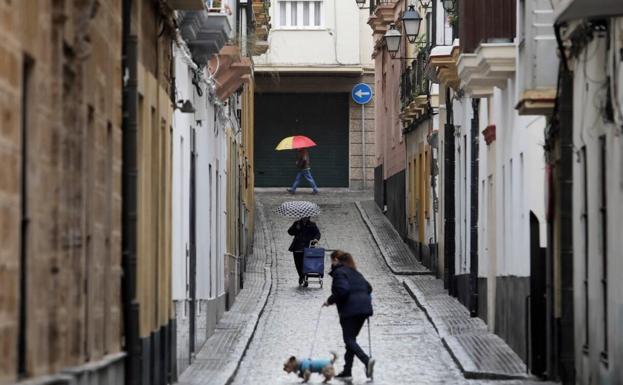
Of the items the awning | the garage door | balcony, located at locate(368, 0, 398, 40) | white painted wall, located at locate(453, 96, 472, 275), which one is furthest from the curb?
the garage door

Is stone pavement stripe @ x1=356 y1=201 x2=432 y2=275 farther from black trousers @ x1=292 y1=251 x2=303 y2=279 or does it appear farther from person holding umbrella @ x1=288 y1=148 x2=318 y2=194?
person holding umbrella @ x1=288 y1=148 x2=318 y2=194

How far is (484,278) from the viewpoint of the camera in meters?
30.5

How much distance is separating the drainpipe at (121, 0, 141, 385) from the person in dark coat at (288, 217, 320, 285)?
21.9m

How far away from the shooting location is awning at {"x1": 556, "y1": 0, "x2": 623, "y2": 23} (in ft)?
53.5

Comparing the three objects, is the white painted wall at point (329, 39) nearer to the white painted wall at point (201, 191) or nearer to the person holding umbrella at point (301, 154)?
the person holding umbrella at point (301, 154)

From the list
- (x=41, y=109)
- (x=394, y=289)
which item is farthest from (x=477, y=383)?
A: (x=394, y=289)

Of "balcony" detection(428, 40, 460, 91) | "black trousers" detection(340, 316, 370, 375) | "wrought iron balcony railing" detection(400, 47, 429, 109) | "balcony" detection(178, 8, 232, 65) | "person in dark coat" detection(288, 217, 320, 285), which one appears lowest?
"black trousers" detection(340, 316, 370, 375)

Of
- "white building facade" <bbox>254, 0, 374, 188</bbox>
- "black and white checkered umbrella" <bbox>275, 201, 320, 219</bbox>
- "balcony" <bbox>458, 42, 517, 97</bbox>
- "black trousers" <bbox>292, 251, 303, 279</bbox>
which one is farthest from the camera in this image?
"white building facade" <bbox>254, 0, 374, 188</bbox>

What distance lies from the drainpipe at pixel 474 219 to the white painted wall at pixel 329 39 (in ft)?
103

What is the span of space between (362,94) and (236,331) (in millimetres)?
35202

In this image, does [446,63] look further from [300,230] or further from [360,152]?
[360,152]

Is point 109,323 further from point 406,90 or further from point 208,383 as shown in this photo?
point 406,90

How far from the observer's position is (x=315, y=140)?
64.5 m

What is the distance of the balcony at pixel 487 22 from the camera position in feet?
87.6
